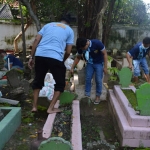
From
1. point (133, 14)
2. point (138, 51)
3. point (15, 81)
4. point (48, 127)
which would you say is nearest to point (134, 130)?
point (48, 127)

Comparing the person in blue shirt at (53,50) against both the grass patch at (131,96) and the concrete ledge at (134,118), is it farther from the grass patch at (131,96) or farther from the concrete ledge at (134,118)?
the grass patch at (131,96)

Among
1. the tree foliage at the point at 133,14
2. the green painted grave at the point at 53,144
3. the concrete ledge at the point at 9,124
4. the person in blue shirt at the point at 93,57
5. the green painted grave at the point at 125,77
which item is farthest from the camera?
the tree foliage at the point at 133,14

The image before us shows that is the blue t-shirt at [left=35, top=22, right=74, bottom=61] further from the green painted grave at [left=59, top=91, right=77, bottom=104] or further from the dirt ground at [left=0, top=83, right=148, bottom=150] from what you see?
the dirt ground at [left=0, top=83, right=148, bottom=150]

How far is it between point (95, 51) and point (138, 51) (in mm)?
1741

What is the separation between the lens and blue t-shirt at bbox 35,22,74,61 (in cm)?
367

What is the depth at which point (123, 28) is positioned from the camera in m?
11.8

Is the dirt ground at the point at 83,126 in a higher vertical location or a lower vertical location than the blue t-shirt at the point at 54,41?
lower

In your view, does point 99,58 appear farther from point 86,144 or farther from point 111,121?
point 86,144

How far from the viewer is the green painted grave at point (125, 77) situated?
5121 mm

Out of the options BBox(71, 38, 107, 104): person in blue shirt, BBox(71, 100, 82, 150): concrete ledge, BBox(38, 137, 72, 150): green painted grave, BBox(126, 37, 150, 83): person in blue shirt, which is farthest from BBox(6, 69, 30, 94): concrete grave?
BBox(38, 137, 72, 150): green painted grave

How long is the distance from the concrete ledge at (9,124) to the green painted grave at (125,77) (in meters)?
2.51

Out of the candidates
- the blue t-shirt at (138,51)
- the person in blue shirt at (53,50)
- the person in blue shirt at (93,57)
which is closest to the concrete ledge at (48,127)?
the person in blue shirt at (53,50)

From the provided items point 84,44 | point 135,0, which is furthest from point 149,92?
point 135,0

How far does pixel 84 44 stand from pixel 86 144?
2008 mm
